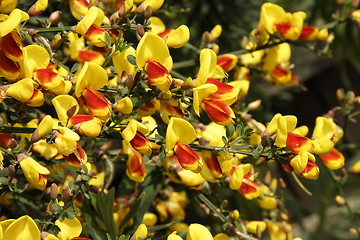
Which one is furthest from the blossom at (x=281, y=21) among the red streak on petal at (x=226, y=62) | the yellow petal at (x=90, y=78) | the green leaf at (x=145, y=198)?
the yellow petal at (x=90, y=78)

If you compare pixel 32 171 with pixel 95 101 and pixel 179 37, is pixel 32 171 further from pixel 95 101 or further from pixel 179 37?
pixel 179 37

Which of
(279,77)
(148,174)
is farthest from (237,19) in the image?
(148,174)

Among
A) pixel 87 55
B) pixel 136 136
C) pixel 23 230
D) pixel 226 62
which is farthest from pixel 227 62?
pixel 23 230

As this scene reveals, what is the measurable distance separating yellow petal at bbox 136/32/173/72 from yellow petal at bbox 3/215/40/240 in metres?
0.21

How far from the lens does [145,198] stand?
36.8 inches

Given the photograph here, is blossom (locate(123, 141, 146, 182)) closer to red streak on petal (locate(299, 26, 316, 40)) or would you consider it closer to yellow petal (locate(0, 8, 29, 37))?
yellow petal (locate(0, 8, 29, 37))

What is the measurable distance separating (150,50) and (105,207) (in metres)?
0.27

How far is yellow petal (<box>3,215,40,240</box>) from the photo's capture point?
2.03ft

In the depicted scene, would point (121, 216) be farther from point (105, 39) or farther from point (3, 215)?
point (105, 39)

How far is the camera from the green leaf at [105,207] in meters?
0.86

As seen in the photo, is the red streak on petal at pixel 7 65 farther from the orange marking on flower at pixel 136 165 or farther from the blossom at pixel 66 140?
the orange marking on flower at pixel 136 165

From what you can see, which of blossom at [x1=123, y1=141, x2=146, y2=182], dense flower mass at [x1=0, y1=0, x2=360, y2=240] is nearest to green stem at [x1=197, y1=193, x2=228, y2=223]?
dense flower mass at [x1=0, y1=0, x2=360, y2=240]

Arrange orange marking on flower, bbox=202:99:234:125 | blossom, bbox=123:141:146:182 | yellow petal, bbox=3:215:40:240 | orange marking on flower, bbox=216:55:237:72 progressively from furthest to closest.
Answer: orange marking on flower, bbox=216:55:237:72 → blossom, bbox=123:141:146:182 → orange marking on flower, bbox=202:99:234:125 → yellow petal, bbox=3:215:40:240

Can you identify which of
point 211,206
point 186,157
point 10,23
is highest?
point 10,23
